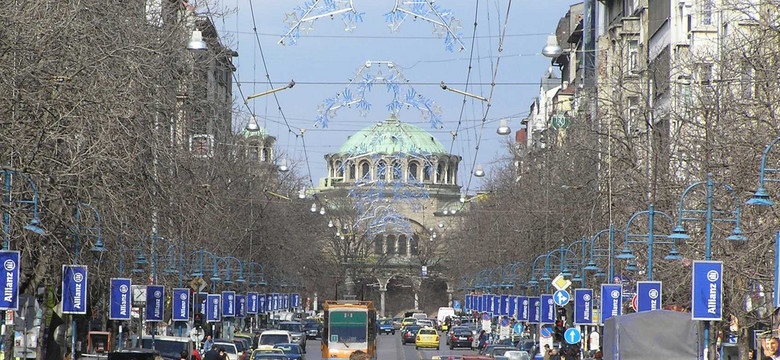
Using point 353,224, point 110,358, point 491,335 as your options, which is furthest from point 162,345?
point 353,224

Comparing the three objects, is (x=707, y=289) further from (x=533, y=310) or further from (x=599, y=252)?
(x=533, y=310)

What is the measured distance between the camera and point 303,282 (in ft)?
394

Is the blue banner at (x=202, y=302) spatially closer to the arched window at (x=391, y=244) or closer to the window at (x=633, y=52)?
the window at (x=633, y=52)

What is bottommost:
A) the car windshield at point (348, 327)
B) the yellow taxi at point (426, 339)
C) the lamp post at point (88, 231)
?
the yellow taxi at point (426, 339)

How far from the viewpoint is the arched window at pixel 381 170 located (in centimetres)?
14800

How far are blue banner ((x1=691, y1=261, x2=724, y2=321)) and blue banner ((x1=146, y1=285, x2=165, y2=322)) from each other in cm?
1681

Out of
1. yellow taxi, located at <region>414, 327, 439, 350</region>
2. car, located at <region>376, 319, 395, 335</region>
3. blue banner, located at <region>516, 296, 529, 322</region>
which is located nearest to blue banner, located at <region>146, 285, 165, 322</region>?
blue banner, located at <region>516, 296, 529, 322</region>

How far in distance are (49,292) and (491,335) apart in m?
50.0

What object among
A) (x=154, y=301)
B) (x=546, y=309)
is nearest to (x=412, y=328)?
(x=546, y=309)

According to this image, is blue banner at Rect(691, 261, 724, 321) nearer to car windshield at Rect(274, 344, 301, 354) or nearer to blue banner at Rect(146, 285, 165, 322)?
blue banner at Rect(146, 285, 165, 322)

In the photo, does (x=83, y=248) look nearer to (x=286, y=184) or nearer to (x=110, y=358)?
(x=110, y=358)

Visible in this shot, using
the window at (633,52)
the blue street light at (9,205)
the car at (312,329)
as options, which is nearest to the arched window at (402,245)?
the car at (312,329)

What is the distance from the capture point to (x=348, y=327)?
5775 centimetres

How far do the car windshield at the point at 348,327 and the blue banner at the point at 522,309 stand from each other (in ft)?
29.8
